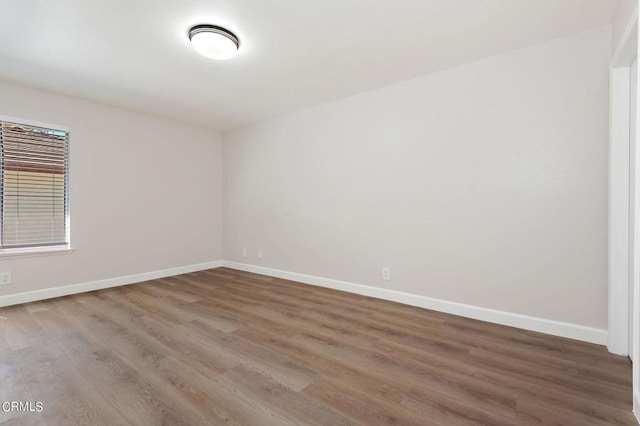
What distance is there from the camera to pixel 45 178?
3.48 metres

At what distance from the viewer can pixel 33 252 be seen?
3326mm

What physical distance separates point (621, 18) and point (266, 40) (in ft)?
8.41

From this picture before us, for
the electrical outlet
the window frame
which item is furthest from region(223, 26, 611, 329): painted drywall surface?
the window frame

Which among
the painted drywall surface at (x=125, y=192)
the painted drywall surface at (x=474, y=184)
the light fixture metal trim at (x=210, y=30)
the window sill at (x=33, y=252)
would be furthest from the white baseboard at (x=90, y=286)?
the light fixture metal trim at (x=210, y=30)

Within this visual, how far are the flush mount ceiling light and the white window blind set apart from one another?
2601mm

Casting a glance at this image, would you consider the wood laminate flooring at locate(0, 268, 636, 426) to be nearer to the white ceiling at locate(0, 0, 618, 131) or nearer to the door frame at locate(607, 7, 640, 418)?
the door frame at locate(607, 7, 640, 418)

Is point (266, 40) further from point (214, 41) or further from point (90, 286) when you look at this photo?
point (90, 286)

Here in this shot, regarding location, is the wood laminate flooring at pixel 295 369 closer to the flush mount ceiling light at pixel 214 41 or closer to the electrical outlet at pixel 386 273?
the electrical outlet at pixel 386 273

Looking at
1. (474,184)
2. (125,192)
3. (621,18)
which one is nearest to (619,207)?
(474,184)

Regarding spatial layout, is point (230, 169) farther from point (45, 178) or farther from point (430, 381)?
point (430, 381)

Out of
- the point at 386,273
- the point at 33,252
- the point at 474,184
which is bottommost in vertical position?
the point at 386,273

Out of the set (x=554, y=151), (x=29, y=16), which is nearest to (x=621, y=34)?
(x=554, y=151)

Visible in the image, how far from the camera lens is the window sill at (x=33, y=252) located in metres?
3.18

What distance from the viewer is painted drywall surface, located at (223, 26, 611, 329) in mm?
2316
